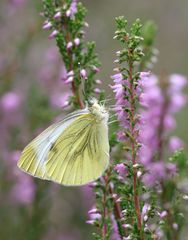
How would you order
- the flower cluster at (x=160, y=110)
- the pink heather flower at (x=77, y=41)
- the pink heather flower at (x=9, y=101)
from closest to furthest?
the pink heather flower at (x=77, y=41) < the flower cluster at (x=160, y=110) < the pink heather flower at (x=9, y=101)

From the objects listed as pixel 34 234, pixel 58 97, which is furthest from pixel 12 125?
pixel 34 234

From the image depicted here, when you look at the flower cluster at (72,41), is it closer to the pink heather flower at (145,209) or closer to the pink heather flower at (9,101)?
the pink heather flower at (145,209)

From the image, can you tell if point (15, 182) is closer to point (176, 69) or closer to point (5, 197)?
point (5, 197)

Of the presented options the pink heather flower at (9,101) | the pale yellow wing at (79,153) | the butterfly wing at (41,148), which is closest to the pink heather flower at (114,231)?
the pale yellow wing at (79,153)

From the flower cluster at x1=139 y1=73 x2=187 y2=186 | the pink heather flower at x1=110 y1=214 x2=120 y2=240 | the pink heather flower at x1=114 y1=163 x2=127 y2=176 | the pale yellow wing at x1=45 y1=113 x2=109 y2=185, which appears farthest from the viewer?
the flower cluster at x1=139 y1=73 x2=187 y2=186

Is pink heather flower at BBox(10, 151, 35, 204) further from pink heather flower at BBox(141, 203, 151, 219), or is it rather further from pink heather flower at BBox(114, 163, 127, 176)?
pink heather flower at BBox(141, 203, 151, 219)

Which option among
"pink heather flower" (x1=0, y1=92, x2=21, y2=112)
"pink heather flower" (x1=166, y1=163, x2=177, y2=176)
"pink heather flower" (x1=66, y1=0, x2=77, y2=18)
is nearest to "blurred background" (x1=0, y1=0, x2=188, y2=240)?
"pink heather flower" (x1=0, y1=92, x2=21, y2=112)

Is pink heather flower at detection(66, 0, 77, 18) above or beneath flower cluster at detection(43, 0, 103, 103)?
above
